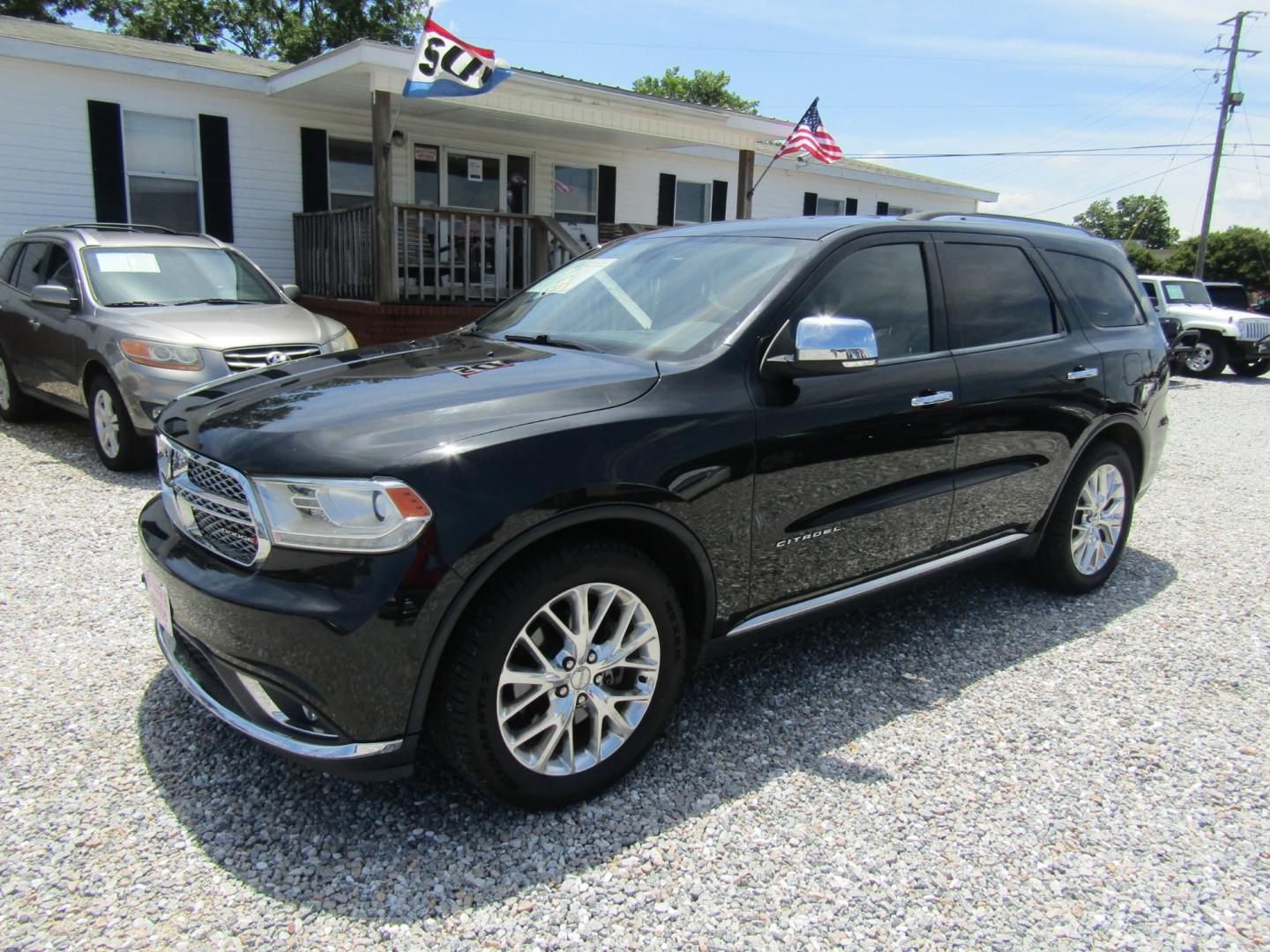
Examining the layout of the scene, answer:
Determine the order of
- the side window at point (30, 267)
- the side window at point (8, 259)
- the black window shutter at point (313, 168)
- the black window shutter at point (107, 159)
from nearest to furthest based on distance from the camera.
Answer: the side window at point (30, 267)
the side window at point (8, 259)
the black window shutter at point (107, 159)
the black window shutter at point (313, 168)

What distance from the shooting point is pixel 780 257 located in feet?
10.7

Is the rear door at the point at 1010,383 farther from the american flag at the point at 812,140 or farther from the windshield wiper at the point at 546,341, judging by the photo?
the american flag at the point at 812,140

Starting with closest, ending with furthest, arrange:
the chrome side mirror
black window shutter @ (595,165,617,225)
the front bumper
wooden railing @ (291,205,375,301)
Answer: the front bumper, the chrome side mirror, wooden railing @ (291,205,375,301), black window shutter @ (595,165,617,225)

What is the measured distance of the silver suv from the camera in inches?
235

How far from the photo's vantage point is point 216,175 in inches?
440

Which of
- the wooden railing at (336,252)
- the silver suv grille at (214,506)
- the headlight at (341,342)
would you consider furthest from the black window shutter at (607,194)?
the silver suv grille at (214,506)

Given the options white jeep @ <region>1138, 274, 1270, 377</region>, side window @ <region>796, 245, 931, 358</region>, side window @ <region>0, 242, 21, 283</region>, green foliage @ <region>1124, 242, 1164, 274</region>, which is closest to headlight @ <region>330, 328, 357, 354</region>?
side window @ <region>0, 242, 21, 283</region>

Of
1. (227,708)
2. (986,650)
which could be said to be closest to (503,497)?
(227,708)

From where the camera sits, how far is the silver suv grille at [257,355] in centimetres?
609

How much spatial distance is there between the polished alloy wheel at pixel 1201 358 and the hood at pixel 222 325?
653 inches

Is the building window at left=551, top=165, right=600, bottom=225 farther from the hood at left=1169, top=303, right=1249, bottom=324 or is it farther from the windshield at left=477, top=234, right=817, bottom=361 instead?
the windshield at left=477, top=234, right=817, bottom=361

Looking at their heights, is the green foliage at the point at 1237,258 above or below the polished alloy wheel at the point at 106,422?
above

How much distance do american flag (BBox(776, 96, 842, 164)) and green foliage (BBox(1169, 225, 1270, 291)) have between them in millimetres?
29288

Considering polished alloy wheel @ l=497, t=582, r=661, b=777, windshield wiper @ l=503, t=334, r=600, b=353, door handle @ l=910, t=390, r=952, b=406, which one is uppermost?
windshield wiper @ l=503, t=334, r=600, b=353
